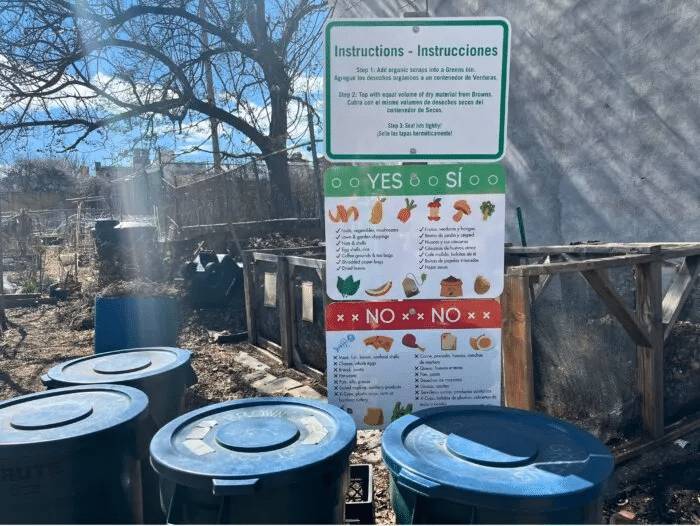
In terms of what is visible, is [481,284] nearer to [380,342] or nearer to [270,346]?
[380,342]

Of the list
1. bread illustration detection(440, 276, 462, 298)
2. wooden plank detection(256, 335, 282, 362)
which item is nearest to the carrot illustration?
bread illustration detection(440, 276, 462, 298)

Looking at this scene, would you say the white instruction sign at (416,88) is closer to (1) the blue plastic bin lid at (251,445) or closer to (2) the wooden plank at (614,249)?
(1) the blue plastic bin lid at (251,445)

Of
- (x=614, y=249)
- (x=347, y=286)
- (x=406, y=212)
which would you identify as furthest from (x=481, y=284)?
(x=614, y=249)

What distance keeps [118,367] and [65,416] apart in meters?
1.02

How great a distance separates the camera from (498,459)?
1.88 m

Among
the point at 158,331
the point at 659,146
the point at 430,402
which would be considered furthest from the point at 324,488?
the point at 659,146

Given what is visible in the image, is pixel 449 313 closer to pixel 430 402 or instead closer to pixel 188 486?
pixel 430 402

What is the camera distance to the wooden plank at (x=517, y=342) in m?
2.95

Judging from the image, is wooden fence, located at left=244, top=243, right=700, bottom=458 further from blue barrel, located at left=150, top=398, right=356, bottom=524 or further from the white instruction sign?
blue barrel, located at left=150, top=398, right=356, bottom=524

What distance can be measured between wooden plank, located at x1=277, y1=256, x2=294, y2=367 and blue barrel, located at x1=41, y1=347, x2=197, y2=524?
2.86 meters

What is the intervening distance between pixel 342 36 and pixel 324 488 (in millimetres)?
1866

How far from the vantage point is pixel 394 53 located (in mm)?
2506

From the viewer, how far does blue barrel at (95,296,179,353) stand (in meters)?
5.63

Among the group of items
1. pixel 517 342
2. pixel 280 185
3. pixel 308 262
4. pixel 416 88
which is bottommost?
pixel 517 342
